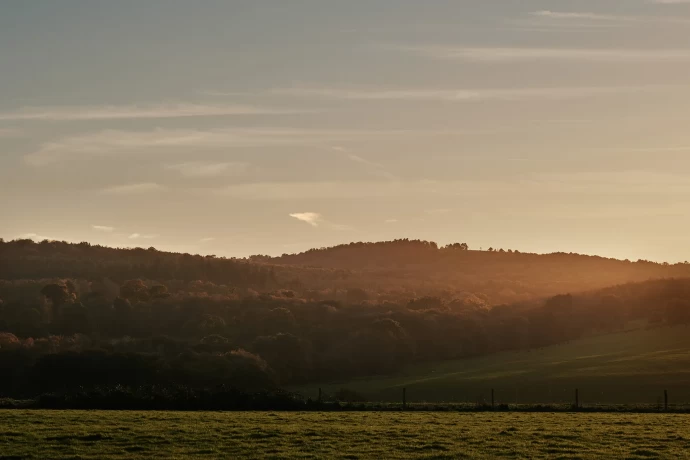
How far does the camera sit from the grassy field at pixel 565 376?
98.8 m

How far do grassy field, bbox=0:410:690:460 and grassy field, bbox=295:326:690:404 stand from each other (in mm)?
49795

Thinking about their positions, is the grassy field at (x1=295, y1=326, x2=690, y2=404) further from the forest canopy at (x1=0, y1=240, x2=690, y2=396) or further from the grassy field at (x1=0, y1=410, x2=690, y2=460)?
the grassy field at (x1=0, y1=410, x2=690, y2=460)

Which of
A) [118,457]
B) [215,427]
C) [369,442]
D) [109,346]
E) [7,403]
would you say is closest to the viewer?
[118,457]

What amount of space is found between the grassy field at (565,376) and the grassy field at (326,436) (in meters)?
49.8

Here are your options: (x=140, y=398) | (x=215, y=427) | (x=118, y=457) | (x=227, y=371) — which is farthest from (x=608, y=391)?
(x=118, y=457)

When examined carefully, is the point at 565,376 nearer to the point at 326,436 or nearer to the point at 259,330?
the point at 259,330

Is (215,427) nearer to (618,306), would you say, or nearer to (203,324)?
(203,324)

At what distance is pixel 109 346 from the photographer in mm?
142250

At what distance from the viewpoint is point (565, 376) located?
111125mm

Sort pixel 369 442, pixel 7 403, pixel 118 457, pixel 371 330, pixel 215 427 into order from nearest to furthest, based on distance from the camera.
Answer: pixel 118 457
pixel 369 442
pixel 215 427
pixel 7 403
pixel 371 330

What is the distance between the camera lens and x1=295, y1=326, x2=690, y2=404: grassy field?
9884cm

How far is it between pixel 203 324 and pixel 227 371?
44953 millimetres

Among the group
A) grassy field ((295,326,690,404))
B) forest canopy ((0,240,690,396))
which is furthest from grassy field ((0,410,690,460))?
forest canopy ((0,240,690,396))

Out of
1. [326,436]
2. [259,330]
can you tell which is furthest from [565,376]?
[326,436]
